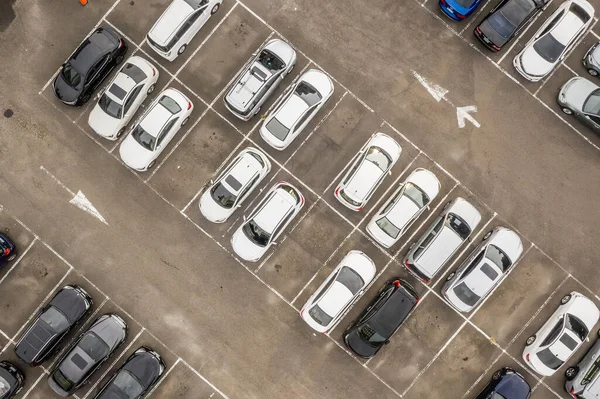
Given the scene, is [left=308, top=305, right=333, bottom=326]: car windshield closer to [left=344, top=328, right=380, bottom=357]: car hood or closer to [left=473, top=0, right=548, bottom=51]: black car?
[left=344, top=328, right=380, bottom=357]: car hood

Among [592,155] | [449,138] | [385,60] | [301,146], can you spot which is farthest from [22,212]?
[592,155]

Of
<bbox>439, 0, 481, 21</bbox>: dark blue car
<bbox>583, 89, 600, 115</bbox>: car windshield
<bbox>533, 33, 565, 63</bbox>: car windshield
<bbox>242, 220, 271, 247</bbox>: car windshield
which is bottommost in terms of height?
<bbox>242, 220, 271, 247</bbox>: car windshield

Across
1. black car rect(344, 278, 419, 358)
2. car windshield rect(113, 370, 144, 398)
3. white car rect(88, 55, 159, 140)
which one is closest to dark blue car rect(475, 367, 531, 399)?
black car rect(344, 278, 419, 358)

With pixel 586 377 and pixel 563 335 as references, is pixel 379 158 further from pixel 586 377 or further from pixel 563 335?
pixel 586 377

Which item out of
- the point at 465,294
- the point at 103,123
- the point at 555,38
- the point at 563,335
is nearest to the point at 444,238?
the point at 465,294

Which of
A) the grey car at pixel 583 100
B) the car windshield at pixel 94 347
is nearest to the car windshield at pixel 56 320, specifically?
the car windshield at pixel 94 347

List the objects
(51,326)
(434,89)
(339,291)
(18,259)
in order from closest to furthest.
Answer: (339,291) < (51,326) < (434,89) < (18,259)
